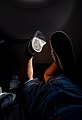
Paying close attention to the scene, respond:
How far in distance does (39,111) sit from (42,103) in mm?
32

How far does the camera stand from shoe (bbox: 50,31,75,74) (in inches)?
36.9

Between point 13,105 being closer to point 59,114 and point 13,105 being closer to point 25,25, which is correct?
point 59,114

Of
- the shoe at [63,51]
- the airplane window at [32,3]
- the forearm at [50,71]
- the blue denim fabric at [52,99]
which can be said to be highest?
the airplane window at [32,3]

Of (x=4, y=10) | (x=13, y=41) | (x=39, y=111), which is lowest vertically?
(x=39, y=111)

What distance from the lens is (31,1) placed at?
3.40 feet

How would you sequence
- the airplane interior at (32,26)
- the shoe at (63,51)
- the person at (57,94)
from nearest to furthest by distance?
the person at (57,94) → the shoe at (63,51) → the airplane interior at (32,26)

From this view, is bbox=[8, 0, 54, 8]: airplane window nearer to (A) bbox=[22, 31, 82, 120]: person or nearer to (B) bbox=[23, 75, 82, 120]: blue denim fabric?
(A) bbox=[22, 31, 82, 120]: person

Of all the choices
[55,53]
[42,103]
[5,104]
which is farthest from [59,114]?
[55,53]

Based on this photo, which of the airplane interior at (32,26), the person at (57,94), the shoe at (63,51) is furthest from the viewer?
the airplane interior at (32,26)

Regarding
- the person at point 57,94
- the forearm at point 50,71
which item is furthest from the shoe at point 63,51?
the forearm at point 50,71

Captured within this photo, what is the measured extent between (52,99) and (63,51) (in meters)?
0.28

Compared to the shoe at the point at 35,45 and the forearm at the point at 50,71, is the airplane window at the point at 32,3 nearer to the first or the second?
the shoe at the point at 35,45

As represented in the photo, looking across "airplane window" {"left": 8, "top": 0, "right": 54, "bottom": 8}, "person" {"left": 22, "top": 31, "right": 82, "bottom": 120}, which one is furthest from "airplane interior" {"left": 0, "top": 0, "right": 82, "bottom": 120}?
"person" {"left": 22, "top": 31, "right": 82, "bottom": 120}

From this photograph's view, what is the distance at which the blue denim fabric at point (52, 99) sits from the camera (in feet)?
2.28
